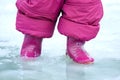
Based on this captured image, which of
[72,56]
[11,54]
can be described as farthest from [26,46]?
[72,56]

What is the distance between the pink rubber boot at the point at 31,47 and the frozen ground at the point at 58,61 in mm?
33

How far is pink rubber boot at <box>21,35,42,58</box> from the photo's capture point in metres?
2.11

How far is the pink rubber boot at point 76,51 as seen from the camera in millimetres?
2062

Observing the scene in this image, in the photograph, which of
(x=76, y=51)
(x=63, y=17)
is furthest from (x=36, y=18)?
(x=76, y=51)

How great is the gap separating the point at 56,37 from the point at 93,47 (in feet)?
0.84

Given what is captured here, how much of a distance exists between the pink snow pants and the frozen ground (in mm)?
120

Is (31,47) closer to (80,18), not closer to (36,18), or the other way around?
(36,18)

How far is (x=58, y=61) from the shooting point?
2037 millimetres

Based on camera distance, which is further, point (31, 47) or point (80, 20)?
point (31, 47)

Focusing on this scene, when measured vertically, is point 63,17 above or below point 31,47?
above

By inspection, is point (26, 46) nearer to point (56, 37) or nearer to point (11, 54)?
point (11, 54)

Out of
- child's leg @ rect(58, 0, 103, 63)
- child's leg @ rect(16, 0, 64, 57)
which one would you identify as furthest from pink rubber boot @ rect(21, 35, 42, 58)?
child's leg @ rect(58, 0, 103, 63)

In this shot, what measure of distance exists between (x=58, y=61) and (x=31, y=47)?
0.16 meters

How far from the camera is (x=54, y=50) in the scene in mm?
2199
